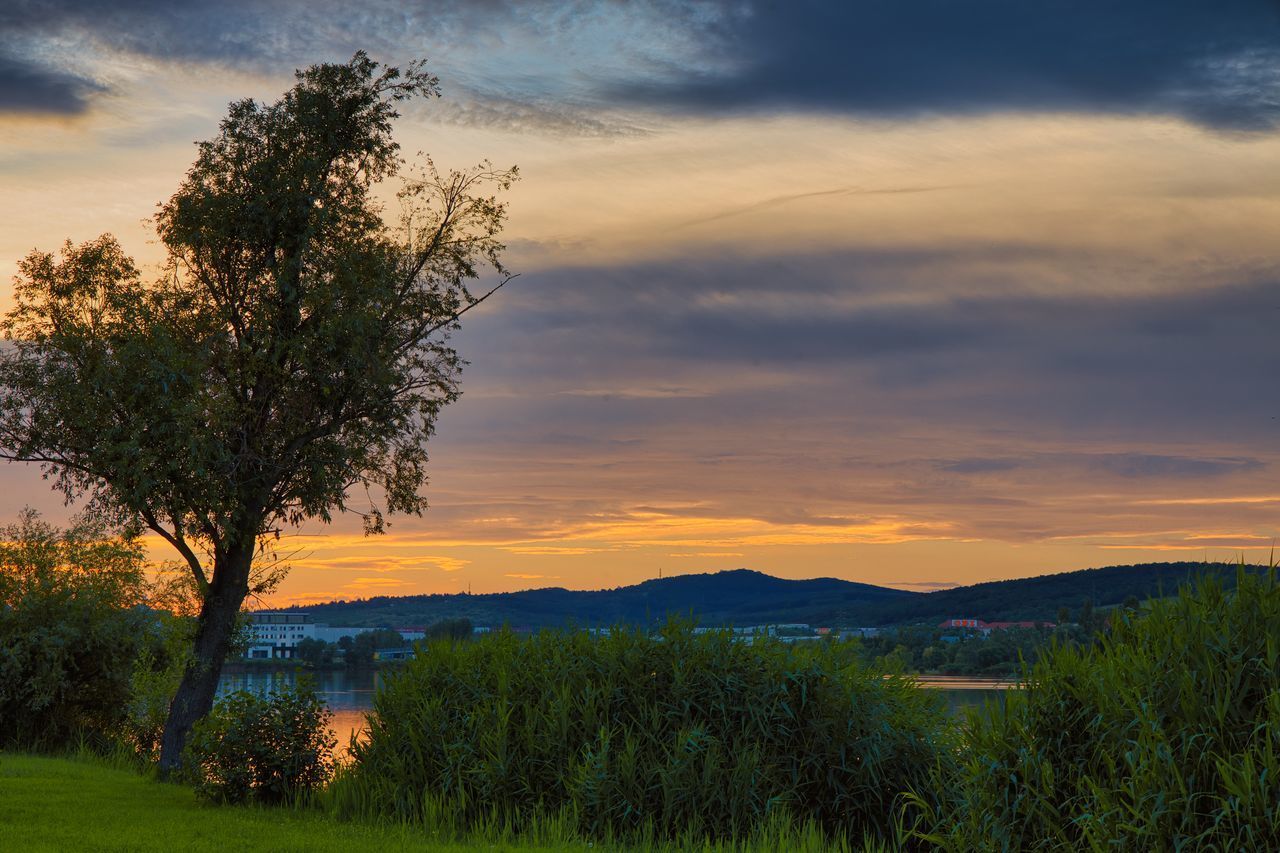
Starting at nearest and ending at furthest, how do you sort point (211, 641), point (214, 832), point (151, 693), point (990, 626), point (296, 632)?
1. point (214, 832)
2. point (211, 641)
3. point (151, 693)
4. point (990, 626)
5. point (296, 632)

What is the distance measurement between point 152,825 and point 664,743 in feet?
27.7

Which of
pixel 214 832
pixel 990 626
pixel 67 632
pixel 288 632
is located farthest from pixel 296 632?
pixel 214 832

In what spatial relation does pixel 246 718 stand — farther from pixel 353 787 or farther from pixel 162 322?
pixel 162 322

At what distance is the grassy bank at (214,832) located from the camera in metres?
16.2

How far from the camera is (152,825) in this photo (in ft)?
61.5

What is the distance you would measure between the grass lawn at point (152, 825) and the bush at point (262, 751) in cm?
60

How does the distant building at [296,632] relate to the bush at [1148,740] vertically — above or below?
below

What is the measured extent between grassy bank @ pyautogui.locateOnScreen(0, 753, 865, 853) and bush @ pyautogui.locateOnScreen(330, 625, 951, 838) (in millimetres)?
819

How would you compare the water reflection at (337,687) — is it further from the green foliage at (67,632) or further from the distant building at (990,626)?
the distant building at (990,626)

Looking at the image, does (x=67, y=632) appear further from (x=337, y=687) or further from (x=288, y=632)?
(x=337, y=687)

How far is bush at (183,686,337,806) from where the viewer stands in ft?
69.1

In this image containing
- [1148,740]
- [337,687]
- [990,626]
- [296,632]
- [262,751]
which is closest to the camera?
[1148,740]

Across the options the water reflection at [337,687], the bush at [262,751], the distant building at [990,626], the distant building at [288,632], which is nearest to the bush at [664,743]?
the bush at [262,751]

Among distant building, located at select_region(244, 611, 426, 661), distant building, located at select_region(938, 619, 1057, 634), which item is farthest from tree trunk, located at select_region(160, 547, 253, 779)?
distant building, located at select_region(244, 611, 426, 661)
